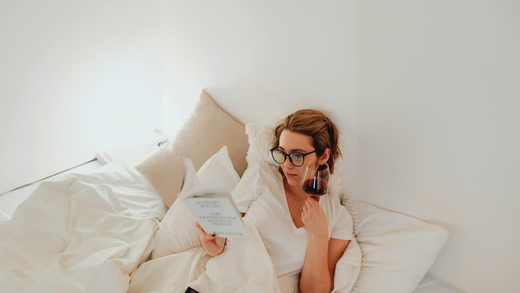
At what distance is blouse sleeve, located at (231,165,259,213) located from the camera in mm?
1271

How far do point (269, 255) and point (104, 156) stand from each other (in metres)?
1.24

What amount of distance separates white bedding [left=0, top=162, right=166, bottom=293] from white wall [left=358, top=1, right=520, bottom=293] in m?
1.03

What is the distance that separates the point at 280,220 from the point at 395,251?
1.39 ft

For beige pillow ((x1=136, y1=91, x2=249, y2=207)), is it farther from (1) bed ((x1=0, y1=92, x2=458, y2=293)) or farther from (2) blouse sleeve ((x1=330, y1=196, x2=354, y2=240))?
(2) blouse sleeve ((x1=330, y1=196, x2=354, y2=240))

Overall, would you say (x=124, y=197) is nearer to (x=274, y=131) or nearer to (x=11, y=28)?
(x=274, y=131)

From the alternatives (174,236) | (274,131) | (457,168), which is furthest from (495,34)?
(174,236)

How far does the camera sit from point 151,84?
2113 mm

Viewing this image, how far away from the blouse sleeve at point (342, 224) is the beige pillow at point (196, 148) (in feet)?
1.76

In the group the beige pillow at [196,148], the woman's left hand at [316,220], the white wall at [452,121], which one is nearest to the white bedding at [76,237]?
the beige pillow at [196,148]

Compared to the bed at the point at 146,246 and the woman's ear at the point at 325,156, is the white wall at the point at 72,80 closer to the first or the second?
the bed at the point at 146,246

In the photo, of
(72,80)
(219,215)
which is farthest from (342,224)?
(72,80)

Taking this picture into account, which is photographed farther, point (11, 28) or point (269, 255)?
point (11, 28)

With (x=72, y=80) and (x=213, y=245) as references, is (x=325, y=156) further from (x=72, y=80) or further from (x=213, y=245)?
(x=72, y=80)

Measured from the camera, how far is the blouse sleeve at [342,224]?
46.7 inches
